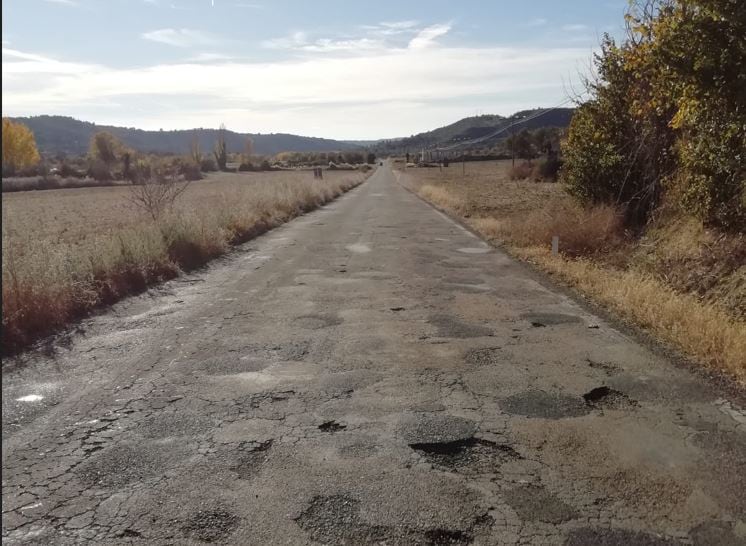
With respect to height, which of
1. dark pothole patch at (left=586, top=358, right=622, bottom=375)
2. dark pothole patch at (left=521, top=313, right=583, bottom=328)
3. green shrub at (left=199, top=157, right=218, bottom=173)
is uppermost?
green shrub at (left=199, top=157, right=218, bottom=173)

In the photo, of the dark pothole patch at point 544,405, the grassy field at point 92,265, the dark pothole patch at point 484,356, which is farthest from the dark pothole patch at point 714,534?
the grassy field at point 92,265

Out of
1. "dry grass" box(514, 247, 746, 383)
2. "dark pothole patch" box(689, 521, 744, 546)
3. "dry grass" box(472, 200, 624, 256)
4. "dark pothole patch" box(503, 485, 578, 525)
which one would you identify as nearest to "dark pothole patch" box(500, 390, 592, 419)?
"dark pothole patch" box(503, 485, 578, 525)

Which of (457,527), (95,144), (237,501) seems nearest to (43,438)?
(237,501)

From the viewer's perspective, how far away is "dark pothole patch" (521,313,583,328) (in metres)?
7.15

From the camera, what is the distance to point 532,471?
11.9 ft

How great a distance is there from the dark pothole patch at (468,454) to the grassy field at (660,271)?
2542 millimetres

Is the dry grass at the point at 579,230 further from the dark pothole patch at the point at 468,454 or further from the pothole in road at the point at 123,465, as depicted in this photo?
the pothole in road at the point at 123,465

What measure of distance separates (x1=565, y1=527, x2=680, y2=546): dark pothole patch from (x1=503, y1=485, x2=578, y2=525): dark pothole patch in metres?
0.13

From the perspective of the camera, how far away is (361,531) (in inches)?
119

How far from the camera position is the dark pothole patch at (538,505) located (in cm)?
314

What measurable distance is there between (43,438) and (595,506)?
3.61m

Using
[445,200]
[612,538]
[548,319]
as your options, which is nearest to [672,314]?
[548,319]

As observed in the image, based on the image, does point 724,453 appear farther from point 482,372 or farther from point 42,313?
point 42,313

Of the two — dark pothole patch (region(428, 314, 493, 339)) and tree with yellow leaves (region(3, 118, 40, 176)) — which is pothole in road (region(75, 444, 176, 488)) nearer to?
dark pothole patch (region(428, 314, 493, 339))
